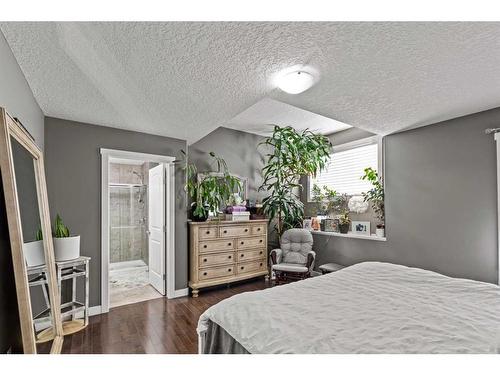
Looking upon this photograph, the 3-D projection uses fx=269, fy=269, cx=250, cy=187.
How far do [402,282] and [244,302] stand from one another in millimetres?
1224

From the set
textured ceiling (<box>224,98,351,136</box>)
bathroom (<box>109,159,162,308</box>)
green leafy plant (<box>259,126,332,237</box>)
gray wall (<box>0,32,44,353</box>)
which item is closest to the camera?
gray wall (<box>0,32,44,353</box>)

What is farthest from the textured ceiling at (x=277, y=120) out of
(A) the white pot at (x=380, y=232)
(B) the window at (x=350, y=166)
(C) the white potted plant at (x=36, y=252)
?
(C) the white potted plant at (x=36, y=252)

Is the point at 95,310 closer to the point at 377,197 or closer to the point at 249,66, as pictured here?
the point at 249,66

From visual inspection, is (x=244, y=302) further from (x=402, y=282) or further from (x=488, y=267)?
(x=488, y=267)

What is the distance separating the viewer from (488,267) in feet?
8.36

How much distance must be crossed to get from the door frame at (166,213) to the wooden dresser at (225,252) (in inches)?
10.2

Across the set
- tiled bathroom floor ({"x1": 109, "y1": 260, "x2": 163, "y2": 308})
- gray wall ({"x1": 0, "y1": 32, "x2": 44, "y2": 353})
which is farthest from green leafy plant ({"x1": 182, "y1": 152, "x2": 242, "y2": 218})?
gray wall ({"x1": 0, "y1": 32, "x2": 44, "y2": 353})

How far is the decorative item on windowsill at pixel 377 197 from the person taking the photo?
139 inches

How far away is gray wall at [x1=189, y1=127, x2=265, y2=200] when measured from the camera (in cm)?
414

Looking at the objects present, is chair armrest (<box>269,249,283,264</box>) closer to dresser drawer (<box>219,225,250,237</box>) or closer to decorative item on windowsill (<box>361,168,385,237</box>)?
dresser drawer (<box>219,225,250,237</box>)

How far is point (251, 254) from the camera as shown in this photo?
407cm

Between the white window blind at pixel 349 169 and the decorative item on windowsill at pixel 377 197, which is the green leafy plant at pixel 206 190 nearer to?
the white window blind at pixel 349 169

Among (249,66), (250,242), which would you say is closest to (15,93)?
(249,66)

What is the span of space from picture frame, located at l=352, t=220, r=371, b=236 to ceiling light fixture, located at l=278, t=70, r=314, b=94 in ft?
7.94
